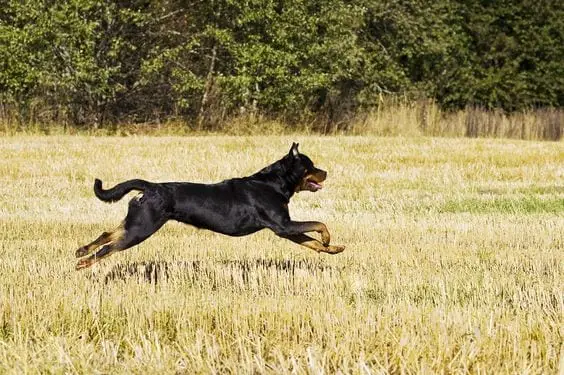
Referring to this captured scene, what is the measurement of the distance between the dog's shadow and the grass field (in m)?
0.03

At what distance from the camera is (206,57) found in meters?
29.6

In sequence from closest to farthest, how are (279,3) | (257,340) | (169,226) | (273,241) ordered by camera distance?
(257,340)
(273,241)
(169,226)
(279,3)

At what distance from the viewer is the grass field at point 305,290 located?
203 inches

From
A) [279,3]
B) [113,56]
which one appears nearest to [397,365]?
[113,56]

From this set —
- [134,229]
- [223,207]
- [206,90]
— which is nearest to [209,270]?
[223,207]

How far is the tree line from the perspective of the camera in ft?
86.2

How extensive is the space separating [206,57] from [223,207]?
22048mm

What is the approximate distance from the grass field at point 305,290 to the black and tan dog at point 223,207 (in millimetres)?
310

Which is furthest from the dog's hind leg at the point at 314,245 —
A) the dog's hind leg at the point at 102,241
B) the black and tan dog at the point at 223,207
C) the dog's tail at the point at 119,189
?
the dog's hind leg at the point at 102,241

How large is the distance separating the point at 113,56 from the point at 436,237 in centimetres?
1782

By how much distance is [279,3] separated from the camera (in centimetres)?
2906

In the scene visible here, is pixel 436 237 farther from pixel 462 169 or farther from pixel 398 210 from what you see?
pixel 462 169

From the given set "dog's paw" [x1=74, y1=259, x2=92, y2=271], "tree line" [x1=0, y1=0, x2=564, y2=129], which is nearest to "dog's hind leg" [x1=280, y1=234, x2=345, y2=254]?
"dog's paw" [x1=74, y1=259, x2=92, y2=271]

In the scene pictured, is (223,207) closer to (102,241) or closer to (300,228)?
(300,228)
